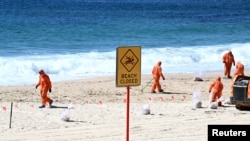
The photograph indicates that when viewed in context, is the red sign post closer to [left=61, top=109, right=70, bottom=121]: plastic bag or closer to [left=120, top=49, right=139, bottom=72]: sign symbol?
[left=120, top=49, right=139, bottom=72]: sign symbol

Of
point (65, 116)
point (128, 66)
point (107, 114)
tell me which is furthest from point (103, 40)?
point (128, 66)

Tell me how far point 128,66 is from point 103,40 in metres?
37.0

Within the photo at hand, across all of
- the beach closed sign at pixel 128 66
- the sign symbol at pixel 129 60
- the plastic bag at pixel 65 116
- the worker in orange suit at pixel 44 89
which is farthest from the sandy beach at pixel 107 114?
the sign symbol at pixel 129 60

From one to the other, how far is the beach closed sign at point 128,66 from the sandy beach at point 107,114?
335 centimetres

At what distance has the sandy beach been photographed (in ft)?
58.7

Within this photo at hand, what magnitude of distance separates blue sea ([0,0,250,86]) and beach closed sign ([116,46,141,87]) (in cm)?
1543

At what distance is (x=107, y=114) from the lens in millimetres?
21188

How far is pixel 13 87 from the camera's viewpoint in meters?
27.6

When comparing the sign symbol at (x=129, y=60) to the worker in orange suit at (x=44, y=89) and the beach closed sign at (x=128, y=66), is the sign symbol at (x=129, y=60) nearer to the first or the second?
the beach closed sign at (x=128, y=66)

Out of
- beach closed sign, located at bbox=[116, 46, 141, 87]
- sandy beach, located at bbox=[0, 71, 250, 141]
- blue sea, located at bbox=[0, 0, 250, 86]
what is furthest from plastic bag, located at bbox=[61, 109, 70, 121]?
blue sea, located at bbox=[0, 0, 250, 86]

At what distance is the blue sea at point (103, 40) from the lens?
3453 cm

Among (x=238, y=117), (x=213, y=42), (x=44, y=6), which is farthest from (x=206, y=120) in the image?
(x=44, y=6)

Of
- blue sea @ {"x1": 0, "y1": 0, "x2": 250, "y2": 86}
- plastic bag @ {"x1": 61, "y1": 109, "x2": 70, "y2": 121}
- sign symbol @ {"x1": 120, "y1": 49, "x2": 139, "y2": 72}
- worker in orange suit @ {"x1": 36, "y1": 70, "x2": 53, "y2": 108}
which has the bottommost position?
plastic bag @ {"x1": 61, "y1": 109, "x2": 70, "y2": 121}

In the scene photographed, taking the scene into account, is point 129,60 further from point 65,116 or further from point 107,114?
point 107,114
